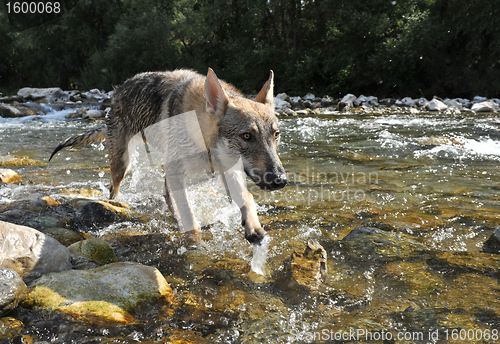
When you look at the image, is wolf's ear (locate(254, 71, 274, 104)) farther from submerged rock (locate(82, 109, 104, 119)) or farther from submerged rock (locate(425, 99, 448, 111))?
submerged rock (locate(425, 99, 448, 111))

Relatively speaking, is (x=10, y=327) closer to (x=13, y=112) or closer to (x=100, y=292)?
(x=100, y=292)

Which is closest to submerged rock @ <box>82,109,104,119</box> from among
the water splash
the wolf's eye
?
the wolf's eye

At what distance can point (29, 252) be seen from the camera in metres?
3.05

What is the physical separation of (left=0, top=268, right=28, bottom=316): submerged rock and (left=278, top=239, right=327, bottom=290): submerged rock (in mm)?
1953

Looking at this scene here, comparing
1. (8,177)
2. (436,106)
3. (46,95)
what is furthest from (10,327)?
(46,95)

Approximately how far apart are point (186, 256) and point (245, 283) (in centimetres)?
85

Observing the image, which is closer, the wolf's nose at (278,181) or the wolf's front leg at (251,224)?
the wolf's nose at (278,181)

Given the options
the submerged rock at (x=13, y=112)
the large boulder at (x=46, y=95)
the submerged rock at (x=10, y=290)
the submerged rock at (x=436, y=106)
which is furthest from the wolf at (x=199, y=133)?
the large boulder at (x=46, y=95)

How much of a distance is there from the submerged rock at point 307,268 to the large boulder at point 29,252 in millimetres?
1927

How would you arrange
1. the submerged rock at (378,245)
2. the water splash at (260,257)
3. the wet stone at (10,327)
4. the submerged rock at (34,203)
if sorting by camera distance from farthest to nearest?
the submerged rock at (34,203)
the submerged rock at (378,245)
the water splash at (260,257)
the wet stone at (10,327)

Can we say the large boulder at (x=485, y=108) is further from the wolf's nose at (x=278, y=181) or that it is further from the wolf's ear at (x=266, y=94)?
the wolf's nose at (x=278, y=181)

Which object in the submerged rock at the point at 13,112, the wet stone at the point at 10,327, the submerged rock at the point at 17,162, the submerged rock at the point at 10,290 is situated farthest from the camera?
the submerged rock at the point at 13,112

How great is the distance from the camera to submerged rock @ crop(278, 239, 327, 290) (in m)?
3.07

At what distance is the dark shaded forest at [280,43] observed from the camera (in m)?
24.8
